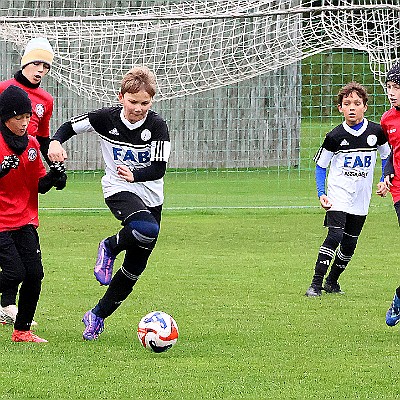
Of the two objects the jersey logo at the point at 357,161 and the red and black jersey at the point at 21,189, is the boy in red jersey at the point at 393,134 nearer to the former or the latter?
the jersey logo at the point at 357,161

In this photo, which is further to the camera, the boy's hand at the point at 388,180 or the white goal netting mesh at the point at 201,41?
the white goal netting mesh at the point at 201,41

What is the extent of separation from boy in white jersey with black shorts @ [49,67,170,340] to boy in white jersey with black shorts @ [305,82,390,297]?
263 cm

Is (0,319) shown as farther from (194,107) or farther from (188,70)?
(194,107)

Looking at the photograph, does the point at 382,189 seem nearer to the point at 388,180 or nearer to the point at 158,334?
the point at 388,180

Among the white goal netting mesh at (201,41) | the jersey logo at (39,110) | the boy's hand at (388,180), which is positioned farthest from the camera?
the white goal netting mesh at (201,41)

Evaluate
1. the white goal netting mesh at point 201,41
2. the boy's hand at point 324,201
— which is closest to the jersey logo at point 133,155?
the boy's hand at point 324,201

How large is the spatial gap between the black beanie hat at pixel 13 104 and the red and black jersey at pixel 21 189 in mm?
193

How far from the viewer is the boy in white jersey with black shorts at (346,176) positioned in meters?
9.48

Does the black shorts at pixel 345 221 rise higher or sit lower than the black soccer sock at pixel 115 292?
higher

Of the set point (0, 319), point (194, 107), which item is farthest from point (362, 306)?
point (194, 107)

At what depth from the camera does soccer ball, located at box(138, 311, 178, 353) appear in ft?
21.5

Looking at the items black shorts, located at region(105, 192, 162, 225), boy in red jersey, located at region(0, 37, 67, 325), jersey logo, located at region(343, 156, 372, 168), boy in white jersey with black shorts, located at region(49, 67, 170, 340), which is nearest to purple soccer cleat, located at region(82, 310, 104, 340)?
boy in white jersey with black shorts, located at region(49, 67, 170, 340)

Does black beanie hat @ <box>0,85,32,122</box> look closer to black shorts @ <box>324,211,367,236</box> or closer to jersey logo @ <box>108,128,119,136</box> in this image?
jersey logo @ <box>108,128,119,136</box>

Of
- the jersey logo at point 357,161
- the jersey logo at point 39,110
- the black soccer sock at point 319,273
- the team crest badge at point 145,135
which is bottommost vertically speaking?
the black soccer sock at point 319,273
